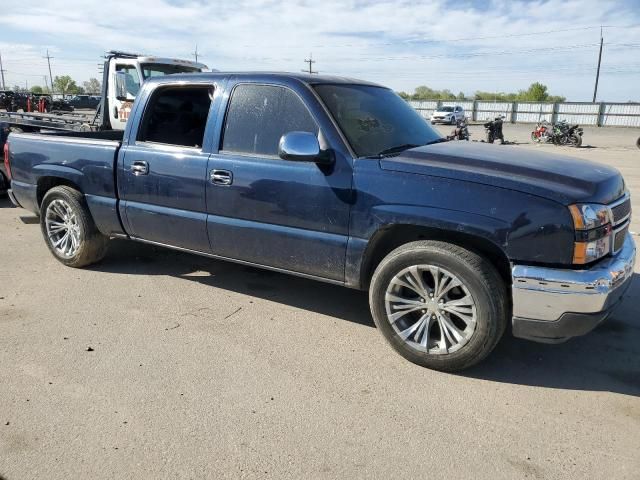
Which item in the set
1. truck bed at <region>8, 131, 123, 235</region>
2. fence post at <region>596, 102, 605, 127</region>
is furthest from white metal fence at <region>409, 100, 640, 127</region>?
truck bed at <region>8, 131, 123, 235</region>

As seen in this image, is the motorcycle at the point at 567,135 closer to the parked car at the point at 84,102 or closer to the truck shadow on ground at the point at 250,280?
the truck shadow on ground at the point at 250,280

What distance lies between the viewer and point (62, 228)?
17.8 ft

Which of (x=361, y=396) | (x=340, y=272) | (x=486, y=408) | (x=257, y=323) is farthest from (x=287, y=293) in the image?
(x=486, y=408)

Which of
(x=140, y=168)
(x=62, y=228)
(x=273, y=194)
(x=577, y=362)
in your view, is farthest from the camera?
(x=62, y=228)

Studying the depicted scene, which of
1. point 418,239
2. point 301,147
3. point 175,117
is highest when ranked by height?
point 175,117

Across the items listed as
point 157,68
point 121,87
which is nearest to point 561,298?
point 157,68

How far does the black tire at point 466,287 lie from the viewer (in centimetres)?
322

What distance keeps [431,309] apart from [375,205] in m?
0.77

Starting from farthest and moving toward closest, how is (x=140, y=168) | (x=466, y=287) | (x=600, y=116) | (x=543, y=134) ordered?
(x=600, y=116), (x=543, y=134), (x=140, y=168), (x=466, y=287)

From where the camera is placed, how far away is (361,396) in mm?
3182

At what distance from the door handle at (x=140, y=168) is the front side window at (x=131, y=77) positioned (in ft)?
24.7

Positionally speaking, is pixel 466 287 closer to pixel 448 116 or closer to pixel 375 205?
pixel 375 205

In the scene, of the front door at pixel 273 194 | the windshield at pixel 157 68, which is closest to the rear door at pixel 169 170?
the front door at pixel 273 194

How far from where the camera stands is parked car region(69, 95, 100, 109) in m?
46.1
